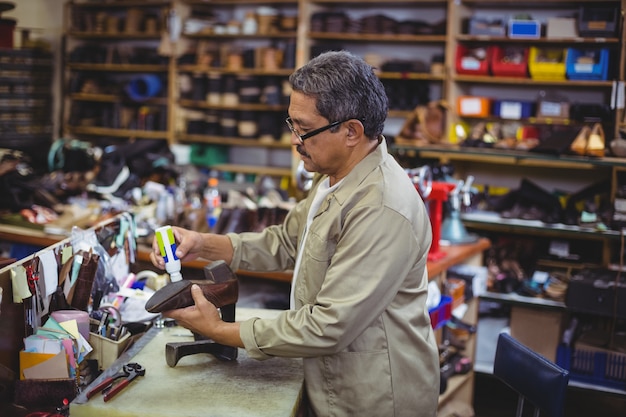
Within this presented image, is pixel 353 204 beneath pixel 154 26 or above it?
beneath

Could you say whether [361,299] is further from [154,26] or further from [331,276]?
[154,26]

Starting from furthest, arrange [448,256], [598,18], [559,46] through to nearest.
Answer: [559,46], [598,18], [448,256]

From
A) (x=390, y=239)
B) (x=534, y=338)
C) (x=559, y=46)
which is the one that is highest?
(x=559, y=46)

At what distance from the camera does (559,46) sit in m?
6.26

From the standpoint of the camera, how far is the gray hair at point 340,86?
2008 millimetres

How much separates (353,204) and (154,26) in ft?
20.5

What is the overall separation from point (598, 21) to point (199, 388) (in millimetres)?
4898

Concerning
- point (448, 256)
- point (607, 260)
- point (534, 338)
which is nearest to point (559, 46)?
point (607, 260)

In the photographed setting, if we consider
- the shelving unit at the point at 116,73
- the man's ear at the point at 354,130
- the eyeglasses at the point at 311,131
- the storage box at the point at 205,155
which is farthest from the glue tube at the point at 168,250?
the shelving unit at the point at 116,73

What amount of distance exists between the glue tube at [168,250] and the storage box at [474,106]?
4.54m

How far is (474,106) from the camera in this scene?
634 cm

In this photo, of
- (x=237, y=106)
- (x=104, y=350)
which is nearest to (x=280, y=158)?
(x=237, y=106)

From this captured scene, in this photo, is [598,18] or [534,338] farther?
[598,18]

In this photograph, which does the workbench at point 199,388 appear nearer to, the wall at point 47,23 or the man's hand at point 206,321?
the man's hand at point 206,321
